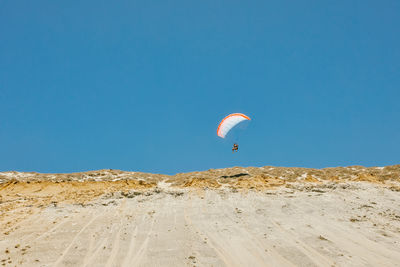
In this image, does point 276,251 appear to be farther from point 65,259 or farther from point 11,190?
point 11,190

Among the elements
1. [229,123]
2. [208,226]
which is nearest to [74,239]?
[208,226]

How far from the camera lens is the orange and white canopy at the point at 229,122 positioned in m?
36.0

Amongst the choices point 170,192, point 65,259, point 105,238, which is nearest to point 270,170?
point 170,192

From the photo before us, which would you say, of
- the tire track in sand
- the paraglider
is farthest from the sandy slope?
the paraglider

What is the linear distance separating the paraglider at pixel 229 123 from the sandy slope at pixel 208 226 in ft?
24.5

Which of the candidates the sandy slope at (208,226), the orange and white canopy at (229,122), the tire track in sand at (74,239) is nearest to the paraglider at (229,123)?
the orange and white canopy at (229,122)

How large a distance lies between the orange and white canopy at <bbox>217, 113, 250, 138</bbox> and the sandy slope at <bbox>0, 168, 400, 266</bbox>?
781cm

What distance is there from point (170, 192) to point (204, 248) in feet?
46.7

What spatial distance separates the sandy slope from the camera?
580 inches

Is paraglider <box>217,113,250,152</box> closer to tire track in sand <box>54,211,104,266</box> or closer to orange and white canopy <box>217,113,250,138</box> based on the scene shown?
orange and white canopy <box>217,113,250,138</box>

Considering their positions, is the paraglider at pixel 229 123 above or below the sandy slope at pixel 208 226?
above

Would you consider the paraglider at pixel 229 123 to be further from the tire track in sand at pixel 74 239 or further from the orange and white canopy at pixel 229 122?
the tire track in sand at pixel 74 239

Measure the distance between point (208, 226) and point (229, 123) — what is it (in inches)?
750

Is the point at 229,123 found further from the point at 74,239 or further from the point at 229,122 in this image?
the point at 74,239
